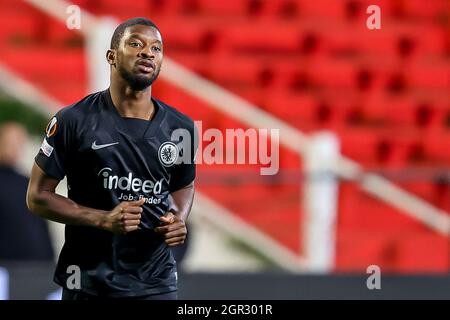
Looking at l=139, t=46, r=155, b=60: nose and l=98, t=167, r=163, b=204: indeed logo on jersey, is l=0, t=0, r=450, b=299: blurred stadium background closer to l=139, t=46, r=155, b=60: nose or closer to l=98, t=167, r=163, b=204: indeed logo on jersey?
l=98, t=167, r=163, b=204: indeed logo on jersey

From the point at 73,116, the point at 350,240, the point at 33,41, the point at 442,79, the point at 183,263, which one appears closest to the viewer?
the point at 73,116

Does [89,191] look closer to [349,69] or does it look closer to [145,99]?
[145,99]

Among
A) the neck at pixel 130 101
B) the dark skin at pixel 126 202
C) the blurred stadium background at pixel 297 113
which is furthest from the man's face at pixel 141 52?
the blurred stadium background at pixel 297 113

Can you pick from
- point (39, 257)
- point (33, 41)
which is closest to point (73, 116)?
point (39, 257)

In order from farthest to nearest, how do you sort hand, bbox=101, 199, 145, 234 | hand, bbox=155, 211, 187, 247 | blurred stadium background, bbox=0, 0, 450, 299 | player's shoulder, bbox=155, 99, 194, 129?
blurred stadium background, bbox=0, 0, 450, 299 → player's shoulder, bbox=155, 99, 194, 129 → hand, bbox=155, 211, 187, 247 → hand, bbox=101, 199, 145, 234

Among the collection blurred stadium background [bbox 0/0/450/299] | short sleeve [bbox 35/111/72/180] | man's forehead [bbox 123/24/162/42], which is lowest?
short sleeve [bbox 35/111/72/180]

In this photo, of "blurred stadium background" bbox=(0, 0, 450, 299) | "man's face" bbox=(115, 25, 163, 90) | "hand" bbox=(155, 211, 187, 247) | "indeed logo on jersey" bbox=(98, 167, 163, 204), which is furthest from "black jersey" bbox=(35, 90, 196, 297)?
"blurred stadium background" bbox=(0, 0, 450, 299)

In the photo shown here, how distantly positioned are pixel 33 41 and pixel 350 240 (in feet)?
10.0

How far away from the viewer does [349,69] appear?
902 cm

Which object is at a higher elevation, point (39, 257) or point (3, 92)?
point (3, 92)

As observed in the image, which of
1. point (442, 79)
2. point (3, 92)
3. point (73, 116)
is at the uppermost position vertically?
point (442, 79)

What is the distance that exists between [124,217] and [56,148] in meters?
0.35

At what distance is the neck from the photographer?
3.41 meters

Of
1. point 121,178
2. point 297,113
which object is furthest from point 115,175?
point 297,113
